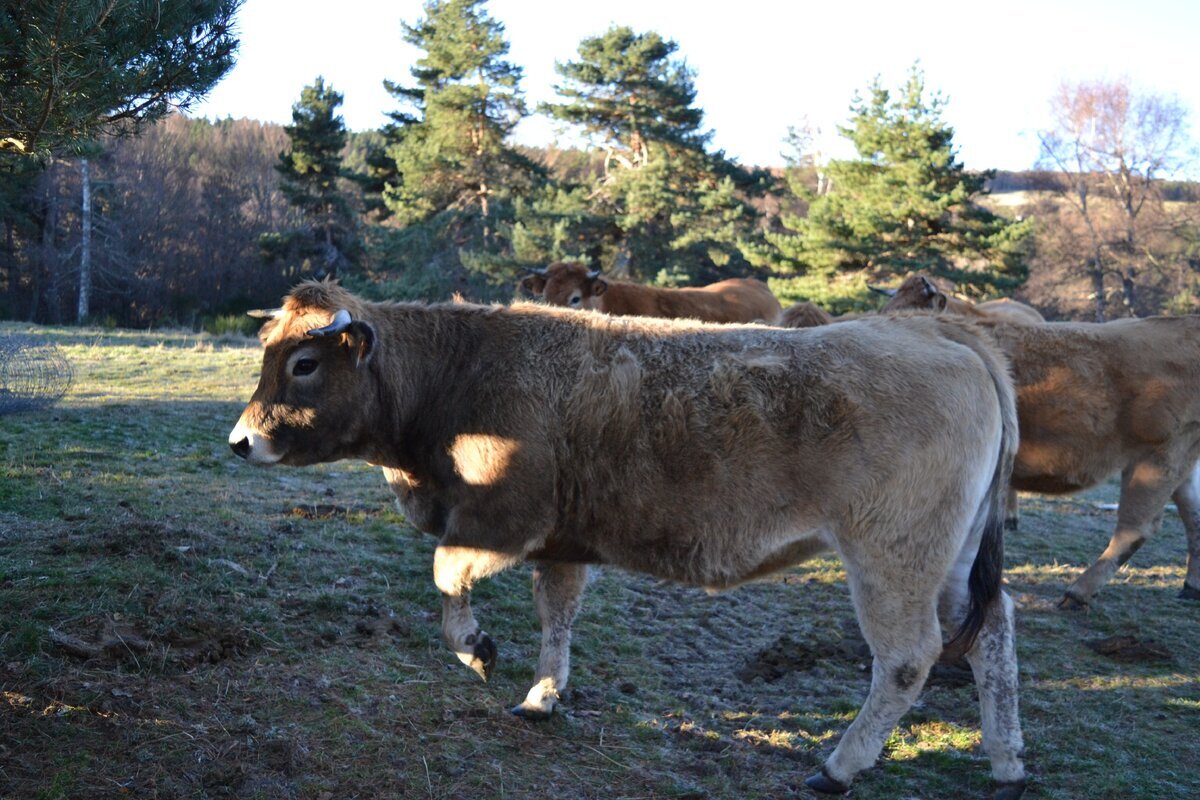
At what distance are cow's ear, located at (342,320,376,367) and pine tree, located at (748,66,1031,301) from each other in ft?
77.8

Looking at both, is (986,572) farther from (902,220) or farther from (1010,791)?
(902,220)

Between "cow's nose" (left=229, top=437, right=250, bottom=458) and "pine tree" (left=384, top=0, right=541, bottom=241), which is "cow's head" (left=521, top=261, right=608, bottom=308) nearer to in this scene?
"cow's nose" (left=229, top=437, right=250, bottom=458)

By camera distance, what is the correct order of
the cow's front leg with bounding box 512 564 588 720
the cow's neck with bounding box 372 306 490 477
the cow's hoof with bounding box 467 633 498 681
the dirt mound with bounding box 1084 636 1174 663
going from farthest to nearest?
1. the dirt mound with bounding box 1084 636 1174 663
2. the cow's front leg with bounding box 512 564 588 720
3. the cow's neck with bounding box 372 306 490 477
4. the cow's hoof with bounding box 467 633 498 681

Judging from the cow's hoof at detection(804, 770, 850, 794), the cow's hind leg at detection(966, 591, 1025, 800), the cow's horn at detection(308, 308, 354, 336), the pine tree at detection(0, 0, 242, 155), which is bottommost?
the cow's hoof at detection(804, 770, 850, 794)

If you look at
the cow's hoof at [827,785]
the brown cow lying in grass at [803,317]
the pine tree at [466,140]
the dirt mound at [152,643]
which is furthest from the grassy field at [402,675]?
the pine tree at [466,140]

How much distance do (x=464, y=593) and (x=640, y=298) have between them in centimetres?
1024

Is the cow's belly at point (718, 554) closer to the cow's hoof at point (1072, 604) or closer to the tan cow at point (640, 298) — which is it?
the cow's hoof at point (1072, 604)

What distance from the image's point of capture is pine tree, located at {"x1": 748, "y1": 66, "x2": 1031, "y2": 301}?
88.6 ft

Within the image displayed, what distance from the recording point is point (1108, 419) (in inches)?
312

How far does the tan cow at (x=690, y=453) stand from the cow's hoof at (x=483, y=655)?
13 mm

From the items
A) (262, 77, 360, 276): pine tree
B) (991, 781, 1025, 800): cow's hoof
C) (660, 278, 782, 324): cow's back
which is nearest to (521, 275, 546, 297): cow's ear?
(660, 278, 782, 324): cow's back

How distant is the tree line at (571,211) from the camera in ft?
91.4

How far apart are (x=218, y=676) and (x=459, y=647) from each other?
3.69 ft

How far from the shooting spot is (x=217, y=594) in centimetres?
535
